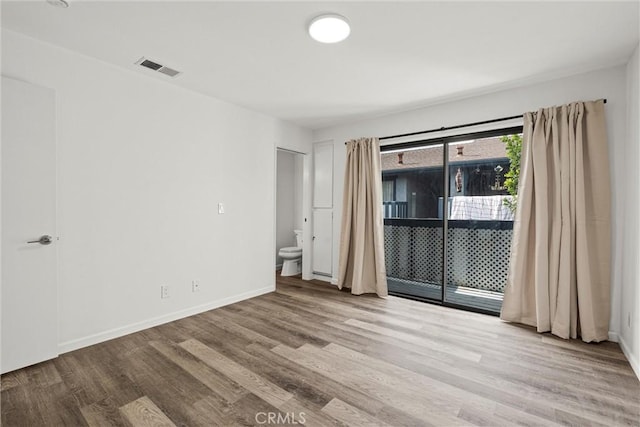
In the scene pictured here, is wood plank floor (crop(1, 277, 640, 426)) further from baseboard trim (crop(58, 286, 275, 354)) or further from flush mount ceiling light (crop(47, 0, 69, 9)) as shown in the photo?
flush mount ceiling light (crop(47, 0, 69, 9))

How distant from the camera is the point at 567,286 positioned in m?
2.75

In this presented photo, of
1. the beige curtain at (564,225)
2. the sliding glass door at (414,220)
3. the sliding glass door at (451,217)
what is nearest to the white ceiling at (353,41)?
the beige curtain at (564,225)

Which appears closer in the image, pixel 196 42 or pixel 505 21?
pixel 505 21

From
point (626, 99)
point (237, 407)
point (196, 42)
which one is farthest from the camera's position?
point (626, 99)

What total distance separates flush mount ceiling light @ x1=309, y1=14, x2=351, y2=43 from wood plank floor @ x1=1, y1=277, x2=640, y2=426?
2.47 meters

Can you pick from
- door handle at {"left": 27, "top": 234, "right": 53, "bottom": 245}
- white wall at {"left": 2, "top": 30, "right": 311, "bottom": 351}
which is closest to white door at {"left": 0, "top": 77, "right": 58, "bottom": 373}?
door handle at {"left": 27, "top": 234, "right": 53, "bottom": 245}

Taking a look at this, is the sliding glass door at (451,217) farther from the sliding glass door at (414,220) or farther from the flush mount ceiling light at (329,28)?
the flush mount ceiling light at (329,28)

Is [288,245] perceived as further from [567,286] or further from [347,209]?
[567,286]

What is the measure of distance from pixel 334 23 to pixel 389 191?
9.16 feet

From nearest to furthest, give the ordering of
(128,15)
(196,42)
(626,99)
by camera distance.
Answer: (128,15) < (196,42) < (626,99)

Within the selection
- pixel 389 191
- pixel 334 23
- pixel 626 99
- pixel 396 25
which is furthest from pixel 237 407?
pixel 626 99

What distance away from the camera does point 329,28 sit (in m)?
2.12

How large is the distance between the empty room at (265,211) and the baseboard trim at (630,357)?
0.03 metres

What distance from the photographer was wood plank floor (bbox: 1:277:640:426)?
1.72 meters
